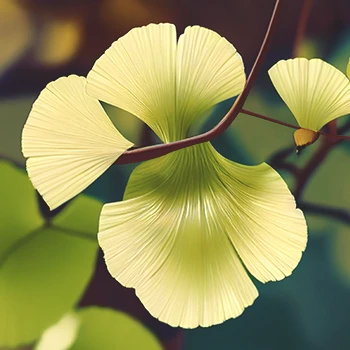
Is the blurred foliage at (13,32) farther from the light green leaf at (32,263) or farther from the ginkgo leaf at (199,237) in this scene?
the ginkgo leaf at (199,237)

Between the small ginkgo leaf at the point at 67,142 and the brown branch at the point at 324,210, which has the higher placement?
the small ginkgo leaf at the point at 67,142

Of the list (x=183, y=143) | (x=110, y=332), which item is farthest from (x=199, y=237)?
(x=110, y=332)

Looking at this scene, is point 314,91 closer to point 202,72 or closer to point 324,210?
point 202,72

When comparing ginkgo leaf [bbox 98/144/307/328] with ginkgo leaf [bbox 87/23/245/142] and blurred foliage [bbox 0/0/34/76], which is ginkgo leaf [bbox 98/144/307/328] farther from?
blurred foliage [bbox 0/0/34/76]

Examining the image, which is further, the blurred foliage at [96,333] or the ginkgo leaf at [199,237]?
the blurred foliage at [96,333]

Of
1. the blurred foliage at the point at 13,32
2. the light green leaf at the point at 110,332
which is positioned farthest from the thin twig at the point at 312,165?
the blurred foliage at the point at 13,32

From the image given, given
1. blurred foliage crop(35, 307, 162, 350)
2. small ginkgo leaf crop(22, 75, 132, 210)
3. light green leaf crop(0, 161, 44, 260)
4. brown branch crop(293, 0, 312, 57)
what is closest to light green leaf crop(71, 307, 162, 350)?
blurred foliage crop(35, 307, 162, 350)
